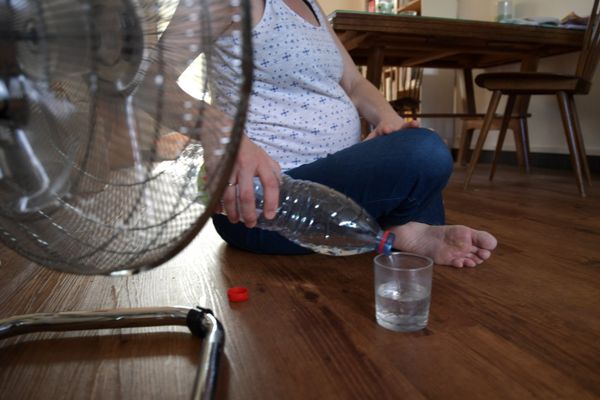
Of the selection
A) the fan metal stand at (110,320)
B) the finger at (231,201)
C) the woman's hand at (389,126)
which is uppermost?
the woman's hand at (389,126)

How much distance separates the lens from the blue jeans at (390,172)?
888 millimetres

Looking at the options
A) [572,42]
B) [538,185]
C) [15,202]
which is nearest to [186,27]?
[15,202]

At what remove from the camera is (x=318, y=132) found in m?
A: 0.96

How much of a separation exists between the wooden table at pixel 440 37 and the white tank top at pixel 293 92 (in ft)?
3.36

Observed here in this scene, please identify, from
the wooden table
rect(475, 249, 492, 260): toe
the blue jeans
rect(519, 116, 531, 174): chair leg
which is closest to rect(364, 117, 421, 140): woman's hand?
the blue jeans

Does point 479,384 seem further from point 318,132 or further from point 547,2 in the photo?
Result: point 547,2

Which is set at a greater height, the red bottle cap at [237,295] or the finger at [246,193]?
the finger at [246,193]

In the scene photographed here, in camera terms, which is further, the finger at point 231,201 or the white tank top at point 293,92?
the white tank top at point 293,92

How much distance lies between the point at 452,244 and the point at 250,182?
51 centimetres

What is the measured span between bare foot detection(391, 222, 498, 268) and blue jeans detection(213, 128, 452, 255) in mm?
44

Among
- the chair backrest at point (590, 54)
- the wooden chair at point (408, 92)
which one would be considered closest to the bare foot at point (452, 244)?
the chair backrest at point (590, 54)

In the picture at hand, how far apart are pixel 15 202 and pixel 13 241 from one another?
0.14ft

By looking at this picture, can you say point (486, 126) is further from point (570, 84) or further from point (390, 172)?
point (390, 172)

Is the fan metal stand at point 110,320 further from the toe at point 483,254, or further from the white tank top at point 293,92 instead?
the toe at point 483,254
